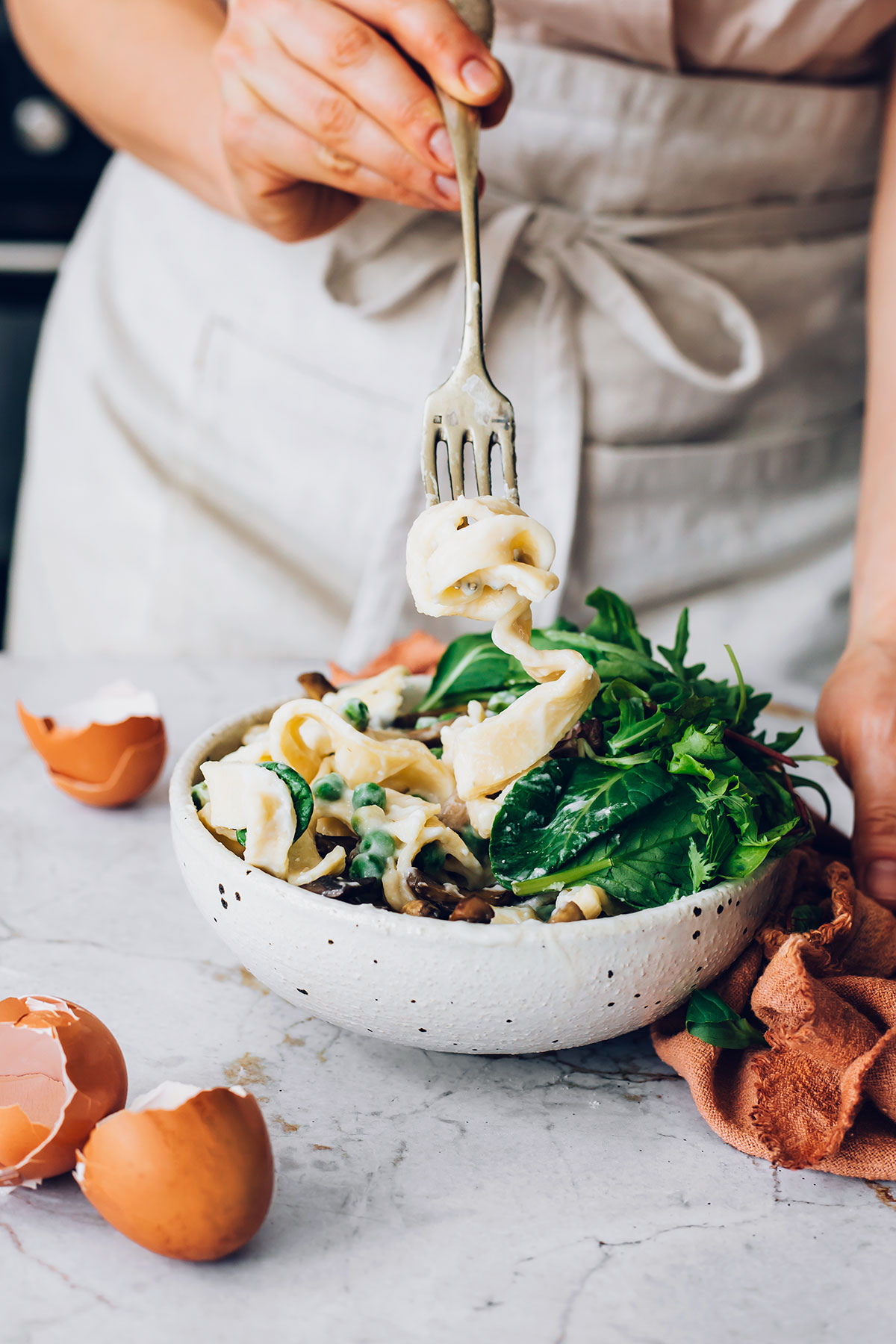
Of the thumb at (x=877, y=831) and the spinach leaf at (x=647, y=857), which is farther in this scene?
the thumb at (x=877, y=831)

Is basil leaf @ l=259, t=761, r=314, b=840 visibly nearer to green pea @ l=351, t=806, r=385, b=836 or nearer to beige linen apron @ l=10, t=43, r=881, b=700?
green pea @ l=351, t=806, r=385, b=836

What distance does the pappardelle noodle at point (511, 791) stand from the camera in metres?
0.71

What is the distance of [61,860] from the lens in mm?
1002

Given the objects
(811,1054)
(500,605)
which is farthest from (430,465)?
(811,1054)

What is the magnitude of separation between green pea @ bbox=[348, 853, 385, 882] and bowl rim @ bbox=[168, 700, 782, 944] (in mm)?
31

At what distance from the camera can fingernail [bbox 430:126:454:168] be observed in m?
0.96

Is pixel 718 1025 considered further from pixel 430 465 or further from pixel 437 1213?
pixel 430 465

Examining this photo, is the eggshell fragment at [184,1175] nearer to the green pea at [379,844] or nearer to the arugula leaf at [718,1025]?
the green pea at [379,844]

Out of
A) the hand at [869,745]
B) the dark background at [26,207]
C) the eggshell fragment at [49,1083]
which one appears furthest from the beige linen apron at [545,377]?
the dark background at [26,207]

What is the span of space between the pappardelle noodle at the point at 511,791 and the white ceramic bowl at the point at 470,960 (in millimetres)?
27

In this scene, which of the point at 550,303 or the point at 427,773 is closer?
the point at 427,773

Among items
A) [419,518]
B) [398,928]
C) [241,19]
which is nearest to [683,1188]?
[398,928]

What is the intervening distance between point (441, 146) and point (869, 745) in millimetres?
601

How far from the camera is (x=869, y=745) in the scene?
96 cm
